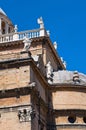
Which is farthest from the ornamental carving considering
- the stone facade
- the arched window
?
the arched window

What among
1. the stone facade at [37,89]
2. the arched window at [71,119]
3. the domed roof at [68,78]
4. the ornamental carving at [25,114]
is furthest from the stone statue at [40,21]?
the ornamental carving at [25,114]

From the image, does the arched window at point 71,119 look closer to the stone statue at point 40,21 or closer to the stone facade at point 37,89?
the stone facade at point 37,89

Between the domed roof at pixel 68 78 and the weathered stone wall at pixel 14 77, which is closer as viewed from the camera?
the weathered stone wall at pixel 14 77

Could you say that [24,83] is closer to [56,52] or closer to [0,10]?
[56,52]

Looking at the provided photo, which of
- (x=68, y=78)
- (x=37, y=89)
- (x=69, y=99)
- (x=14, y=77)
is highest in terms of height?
(x=68, y=78)

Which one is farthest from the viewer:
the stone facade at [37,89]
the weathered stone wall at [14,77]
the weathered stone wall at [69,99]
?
the weathered stone wall at [69,99]

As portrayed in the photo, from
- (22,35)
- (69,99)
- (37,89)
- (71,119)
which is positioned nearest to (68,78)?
(69,99)

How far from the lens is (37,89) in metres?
25.8

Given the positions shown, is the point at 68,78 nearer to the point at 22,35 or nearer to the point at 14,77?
the point at 22,35

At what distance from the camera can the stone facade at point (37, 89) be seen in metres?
24.2

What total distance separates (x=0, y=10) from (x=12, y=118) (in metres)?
15.9

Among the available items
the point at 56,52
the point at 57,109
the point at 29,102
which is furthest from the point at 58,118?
the point at 56,52

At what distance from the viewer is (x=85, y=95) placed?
96.3ft

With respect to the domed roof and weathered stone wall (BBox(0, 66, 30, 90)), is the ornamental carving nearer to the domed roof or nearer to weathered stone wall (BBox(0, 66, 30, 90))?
weathered stone wall (BBox(0, 66, 30, 90))
